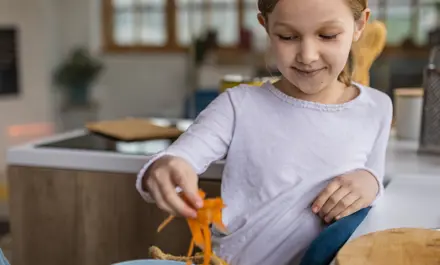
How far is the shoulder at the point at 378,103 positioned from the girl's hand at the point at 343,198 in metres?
0.12

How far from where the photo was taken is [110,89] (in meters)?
5.90

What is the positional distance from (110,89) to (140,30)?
1.91 feet

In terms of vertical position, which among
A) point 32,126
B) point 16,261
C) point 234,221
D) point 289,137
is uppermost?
point 289,137

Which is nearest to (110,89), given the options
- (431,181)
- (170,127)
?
(170,127)

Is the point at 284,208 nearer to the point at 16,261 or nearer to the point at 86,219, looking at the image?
the point at 86,219

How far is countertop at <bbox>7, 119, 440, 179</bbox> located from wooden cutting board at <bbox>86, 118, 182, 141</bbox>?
5 cm

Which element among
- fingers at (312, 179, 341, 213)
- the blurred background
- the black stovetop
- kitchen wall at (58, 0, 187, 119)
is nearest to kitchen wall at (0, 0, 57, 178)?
the blurred background

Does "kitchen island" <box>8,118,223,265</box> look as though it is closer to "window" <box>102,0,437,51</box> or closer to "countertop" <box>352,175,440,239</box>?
"countertop" <box>352,175,440,239</box>

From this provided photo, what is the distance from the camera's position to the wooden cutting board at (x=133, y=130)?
5.44ft

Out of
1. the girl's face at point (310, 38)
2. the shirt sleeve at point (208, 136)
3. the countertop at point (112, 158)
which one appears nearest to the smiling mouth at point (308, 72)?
the girl's face at point (310, 38)

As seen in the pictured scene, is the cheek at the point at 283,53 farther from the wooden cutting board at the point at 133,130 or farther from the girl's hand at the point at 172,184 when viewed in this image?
the wooden cutting board at the point at 133,130

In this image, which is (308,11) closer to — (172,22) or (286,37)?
(286,37)

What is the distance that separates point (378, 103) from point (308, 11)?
266 mm

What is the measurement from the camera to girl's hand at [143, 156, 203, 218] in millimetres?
810
